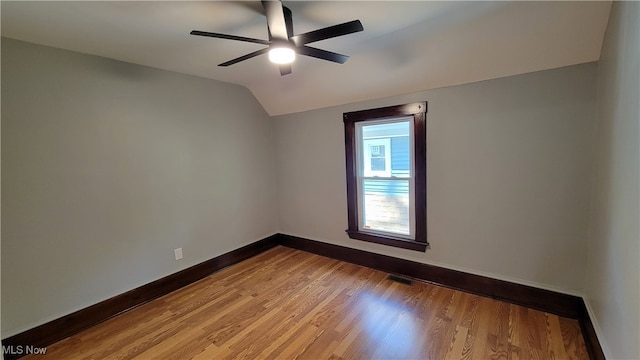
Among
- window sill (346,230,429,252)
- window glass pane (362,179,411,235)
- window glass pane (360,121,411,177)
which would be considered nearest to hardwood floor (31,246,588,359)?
window sill (346,230,429,252)

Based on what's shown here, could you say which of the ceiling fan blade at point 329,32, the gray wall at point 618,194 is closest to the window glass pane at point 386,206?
the gray wall at point 618,194

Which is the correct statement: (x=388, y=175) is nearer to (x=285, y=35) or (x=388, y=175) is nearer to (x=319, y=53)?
(x=319, y=53)

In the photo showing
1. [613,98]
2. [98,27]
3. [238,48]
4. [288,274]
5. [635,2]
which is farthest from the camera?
[288,274]

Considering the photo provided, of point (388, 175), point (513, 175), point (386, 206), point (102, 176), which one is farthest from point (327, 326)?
point (102, 176)

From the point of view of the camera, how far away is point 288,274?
3115mm

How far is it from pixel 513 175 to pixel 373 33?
167 centimetres

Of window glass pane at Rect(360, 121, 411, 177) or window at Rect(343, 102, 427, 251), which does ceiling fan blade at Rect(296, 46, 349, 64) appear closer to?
window at Rect(343, 102, 427, 251)

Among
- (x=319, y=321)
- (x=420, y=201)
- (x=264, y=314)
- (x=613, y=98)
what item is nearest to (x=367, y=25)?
(x=613, y=98)

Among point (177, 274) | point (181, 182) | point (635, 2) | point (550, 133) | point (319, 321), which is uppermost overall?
point (635, 2)

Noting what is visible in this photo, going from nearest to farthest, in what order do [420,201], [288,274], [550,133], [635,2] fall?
[635,2], [550,133], [420,201], [288,274]

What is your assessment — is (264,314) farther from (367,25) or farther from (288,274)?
(367,25)

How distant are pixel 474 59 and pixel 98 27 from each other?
280 centimetres

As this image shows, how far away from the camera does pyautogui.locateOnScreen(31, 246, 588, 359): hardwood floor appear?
1.89 m

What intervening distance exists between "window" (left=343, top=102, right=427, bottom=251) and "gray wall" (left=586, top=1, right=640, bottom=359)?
1246mm
